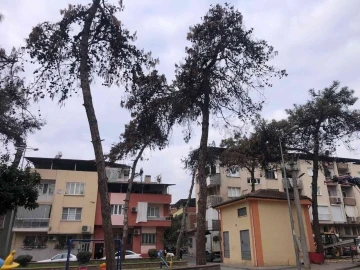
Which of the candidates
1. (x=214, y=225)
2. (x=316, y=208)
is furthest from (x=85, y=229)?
(x=316, y=208)

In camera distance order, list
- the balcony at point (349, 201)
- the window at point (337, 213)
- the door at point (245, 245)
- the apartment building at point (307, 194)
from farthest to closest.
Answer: the balcony at point (349, 201)
the window at point (337, 213)
the apartment building at point (307, 194)
the door at point (245, 245)

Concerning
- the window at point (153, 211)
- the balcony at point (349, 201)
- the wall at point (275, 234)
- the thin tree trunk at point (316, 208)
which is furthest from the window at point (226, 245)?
the balcony at point (349, 201)

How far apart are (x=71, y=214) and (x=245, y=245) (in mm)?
20990

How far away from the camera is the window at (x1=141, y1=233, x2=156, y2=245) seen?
1455 inches

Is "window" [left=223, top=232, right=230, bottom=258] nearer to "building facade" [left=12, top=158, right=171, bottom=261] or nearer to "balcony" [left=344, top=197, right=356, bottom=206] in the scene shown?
"building facade" [left=12, top=158, right=171, bottom=261]

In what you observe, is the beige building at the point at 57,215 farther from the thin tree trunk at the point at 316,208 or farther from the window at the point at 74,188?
the thin tree trunk at the point at 316,208

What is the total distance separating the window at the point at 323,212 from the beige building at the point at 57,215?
26430 millimetres

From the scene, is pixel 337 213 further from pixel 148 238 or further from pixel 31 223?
pixel 31 223

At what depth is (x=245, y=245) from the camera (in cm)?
2278

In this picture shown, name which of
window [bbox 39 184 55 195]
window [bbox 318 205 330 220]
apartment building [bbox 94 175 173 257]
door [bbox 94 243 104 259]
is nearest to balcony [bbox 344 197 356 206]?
window [bbox 318 205 330 220]

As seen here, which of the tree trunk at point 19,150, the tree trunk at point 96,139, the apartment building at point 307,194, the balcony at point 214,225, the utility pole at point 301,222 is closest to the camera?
the tree trunk at point 96,139

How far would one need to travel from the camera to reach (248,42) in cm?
1530

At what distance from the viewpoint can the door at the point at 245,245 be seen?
22.4 meters

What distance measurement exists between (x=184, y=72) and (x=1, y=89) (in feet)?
28.0
